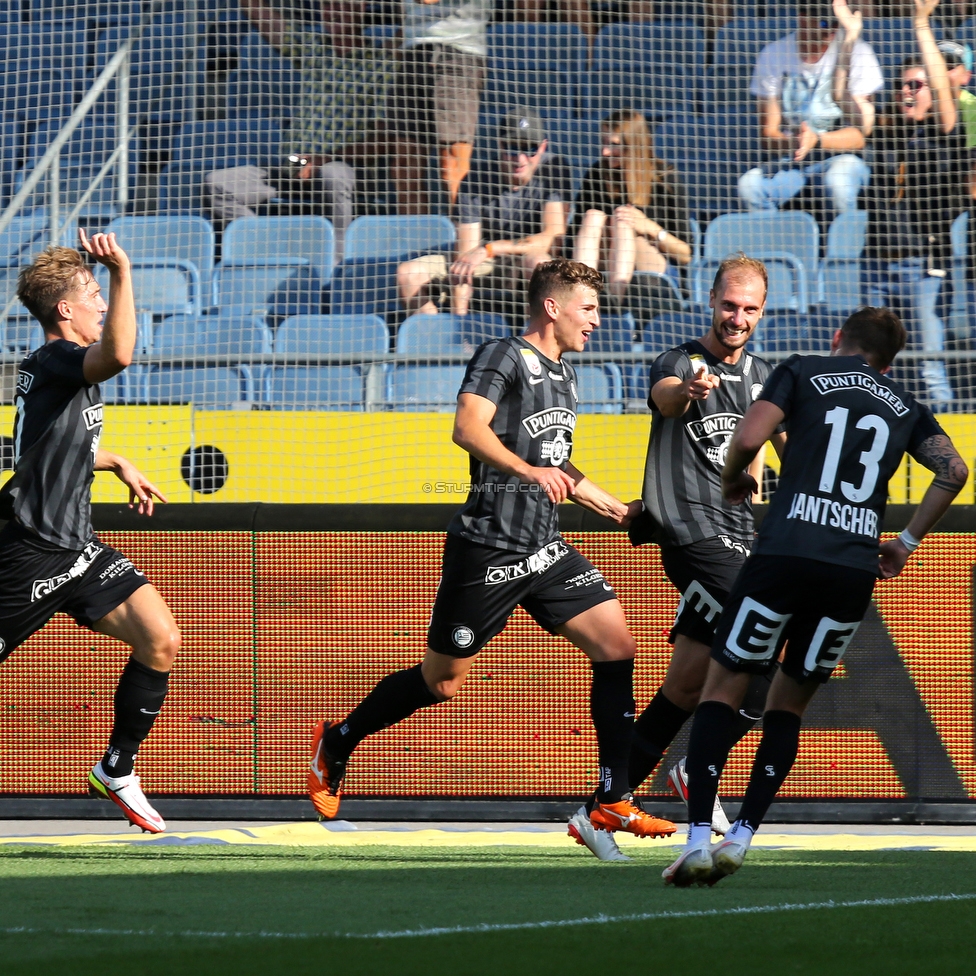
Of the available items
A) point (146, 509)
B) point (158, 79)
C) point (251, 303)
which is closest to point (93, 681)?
point (146, 509)

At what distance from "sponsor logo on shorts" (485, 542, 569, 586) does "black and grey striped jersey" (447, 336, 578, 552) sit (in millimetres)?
33

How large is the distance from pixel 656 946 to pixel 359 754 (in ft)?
10.3

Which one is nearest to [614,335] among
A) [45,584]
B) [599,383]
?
[599,383]

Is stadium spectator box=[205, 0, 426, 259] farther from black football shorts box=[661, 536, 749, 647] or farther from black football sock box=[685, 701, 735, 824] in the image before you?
black football sock box=[685, 701, 735, 824]

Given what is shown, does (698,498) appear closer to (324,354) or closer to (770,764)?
(770,764)

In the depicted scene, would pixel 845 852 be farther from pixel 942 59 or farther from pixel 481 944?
pixel 942 59

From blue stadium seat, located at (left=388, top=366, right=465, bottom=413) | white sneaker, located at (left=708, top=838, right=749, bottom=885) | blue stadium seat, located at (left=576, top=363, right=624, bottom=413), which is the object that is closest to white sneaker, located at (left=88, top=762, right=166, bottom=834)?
white sneaker, located at (left=708, top=838, right=749, bottom=885)

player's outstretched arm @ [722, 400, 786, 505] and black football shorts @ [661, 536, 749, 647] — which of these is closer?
player's outstretched arm @ [722, 400, 786, 505]

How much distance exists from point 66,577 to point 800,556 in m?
2.54

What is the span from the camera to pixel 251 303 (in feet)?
Answer: 33.8

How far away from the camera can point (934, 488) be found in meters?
4.36

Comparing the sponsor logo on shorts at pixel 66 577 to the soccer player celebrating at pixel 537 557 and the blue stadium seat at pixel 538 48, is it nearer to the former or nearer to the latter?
the soccer player celebrating at pixel 537 557

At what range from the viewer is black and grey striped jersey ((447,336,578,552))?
5.01 meters

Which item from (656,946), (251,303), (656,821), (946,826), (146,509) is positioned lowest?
(946,826)
